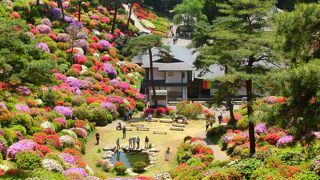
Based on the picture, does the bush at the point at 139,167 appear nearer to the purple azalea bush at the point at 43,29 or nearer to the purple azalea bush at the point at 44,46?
the purple azalea bush at the point at 44,46

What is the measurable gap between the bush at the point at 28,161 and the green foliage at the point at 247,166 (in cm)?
1249

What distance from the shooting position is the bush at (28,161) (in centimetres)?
3102

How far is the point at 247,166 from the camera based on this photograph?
28812mm

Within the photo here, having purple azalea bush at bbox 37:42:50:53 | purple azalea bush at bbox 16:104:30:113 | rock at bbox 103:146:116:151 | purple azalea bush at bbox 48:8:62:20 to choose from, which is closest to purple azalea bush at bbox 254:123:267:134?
rock at bbox 103:146:116:151

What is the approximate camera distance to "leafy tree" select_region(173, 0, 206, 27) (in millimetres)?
99375

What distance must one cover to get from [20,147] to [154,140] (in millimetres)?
15578

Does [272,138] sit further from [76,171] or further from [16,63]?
[16,63]

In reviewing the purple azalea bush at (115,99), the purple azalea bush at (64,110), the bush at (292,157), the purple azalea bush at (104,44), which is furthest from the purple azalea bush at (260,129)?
the purple azalea bush at (104,44)

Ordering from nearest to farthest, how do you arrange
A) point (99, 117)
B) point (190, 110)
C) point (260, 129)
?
1. point (260, 129)
2. point (99, 117)
3. point (190, 110)

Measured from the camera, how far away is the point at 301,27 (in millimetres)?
20375

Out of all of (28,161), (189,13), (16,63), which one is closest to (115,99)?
(28,161)

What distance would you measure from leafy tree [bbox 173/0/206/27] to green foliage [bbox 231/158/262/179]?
239 feet

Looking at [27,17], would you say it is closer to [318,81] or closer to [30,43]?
[30,43]

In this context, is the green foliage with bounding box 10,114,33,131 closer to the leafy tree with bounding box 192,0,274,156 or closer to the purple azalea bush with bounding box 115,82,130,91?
the leafy tree with bounding box 192,0,274,156
